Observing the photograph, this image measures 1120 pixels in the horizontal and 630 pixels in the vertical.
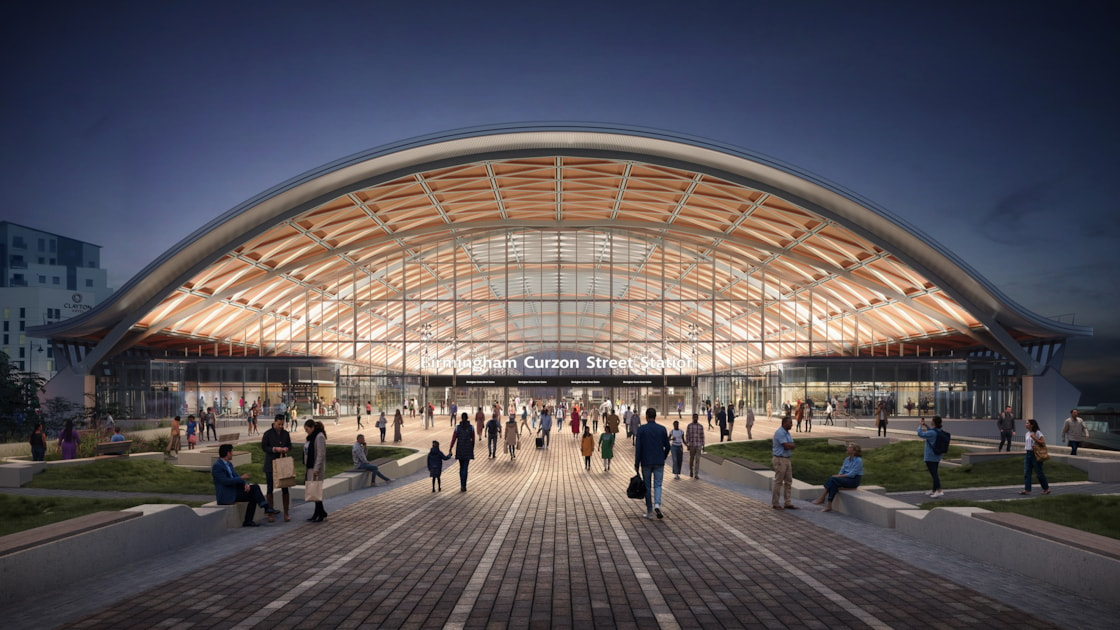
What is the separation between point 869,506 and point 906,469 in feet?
30.8

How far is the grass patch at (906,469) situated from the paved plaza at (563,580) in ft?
18.0

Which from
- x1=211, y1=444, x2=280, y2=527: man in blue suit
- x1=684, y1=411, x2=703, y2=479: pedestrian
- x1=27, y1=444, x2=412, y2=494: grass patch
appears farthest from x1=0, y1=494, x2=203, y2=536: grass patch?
x1=684, y1=411, x2=703, y2=479: pedestrian

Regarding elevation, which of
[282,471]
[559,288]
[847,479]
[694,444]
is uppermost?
[559,288]

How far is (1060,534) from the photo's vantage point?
25.8 ft

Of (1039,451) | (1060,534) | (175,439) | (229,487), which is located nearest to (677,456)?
(1039,451)

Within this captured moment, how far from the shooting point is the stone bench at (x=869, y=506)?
437 inches

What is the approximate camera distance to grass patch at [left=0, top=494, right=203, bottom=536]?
11.2 m

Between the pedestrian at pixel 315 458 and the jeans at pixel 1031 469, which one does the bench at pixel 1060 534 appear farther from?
the pedestrian at pixel 315 458

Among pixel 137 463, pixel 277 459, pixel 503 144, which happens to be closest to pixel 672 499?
pixel 277 459

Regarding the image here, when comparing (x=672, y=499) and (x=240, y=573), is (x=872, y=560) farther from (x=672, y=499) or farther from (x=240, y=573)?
(x=240, y=573)

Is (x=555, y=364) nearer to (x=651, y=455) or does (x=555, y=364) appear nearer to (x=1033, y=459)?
(x=1033, y=459)

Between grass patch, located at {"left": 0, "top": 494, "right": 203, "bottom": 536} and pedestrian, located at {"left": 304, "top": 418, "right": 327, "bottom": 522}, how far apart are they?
2.62 meters

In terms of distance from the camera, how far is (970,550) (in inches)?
355

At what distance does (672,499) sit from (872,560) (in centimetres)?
610
